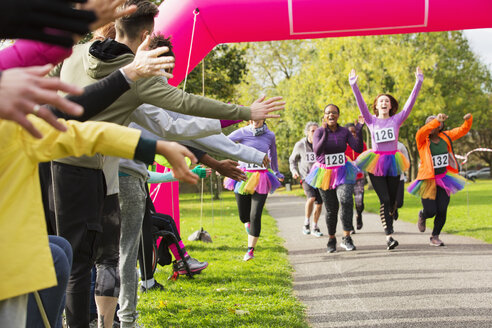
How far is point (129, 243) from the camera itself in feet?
14.6

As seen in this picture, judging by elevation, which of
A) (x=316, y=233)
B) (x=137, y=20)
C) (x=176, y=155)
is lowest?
(x=316, y=233)

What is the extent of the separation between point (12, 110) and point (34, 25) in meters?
0.28

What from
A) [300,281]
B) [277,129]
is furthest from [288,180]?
[300,281]

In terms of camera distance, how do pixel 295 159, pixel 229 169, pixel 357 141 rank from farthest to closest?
pixel 295 159 → pixel 357 141 → pixel 229 169

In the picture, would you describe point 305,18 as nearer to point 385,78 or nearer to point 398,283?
point 398,283

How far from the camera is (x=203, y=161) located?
459 centimetres

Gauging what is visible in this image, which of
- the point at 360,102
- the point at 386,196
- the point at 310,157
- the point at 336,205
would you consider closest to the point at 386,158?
the point at 386,196

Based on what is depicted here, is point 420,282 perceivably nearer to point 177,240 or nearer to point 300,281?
point 300,281

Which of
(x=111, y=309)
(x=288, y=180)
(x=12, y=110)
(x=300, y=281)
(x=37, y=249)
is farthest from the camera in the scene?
(x=288, y=180)

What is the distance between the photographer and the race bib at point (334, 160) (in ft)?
32.4

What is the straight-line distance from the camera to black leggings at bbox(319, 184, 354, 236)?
955cm

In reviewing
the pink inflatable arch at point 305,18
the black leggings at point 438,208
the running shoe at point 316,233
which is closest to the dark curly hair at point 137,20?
the pink inflatable arch at point 305,18

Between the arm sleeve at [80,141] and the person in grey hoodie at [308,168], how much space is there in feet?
33.0

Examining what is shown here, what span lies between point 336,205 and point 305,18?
141 inches
